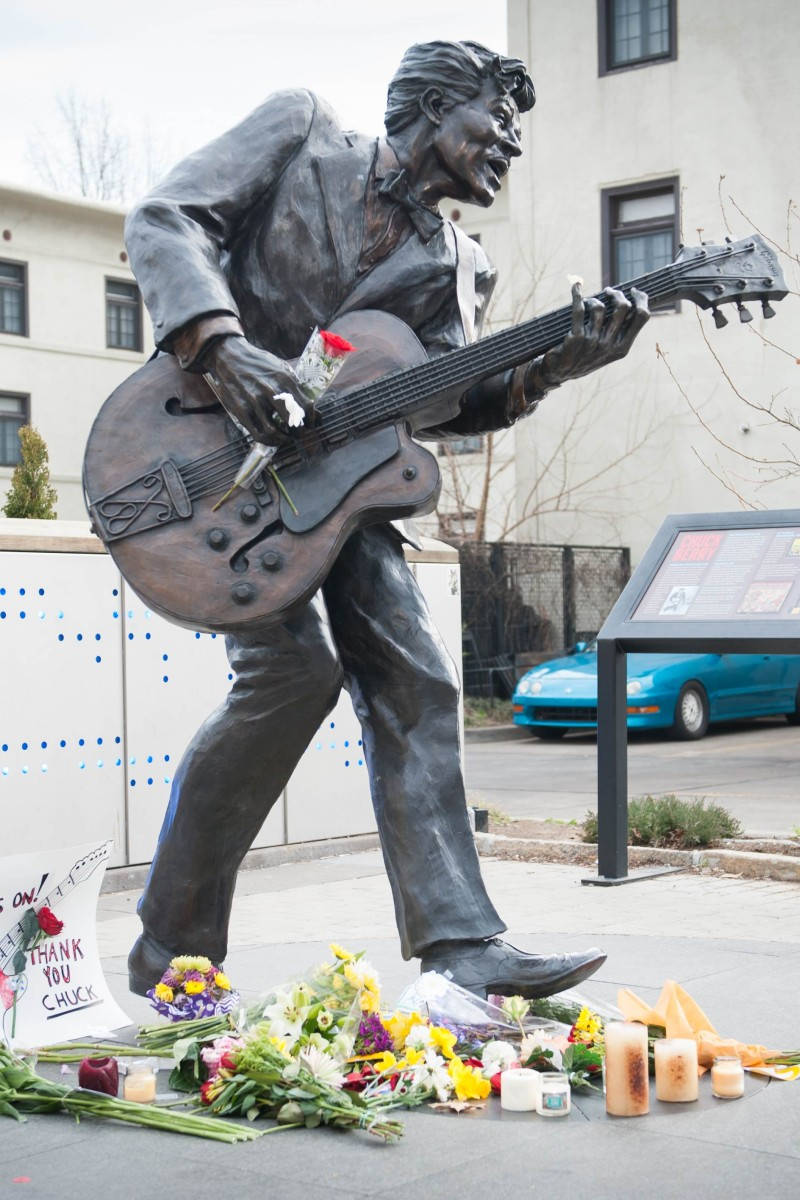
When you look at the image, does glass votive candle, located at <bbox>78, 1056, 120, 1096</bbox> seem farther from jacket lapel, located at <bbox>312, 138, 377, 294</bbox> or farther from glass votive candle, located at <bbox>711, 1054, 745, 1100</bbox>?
jacket lapel, located at <bbox>312, 138, 377, 294</bbox>

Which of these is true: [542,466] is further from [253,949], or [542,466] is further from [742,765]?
[253,949]

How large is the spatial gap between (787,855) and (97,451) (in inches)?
185

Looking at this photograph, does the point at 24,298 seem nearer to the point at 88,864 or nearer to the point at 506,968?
the point at 88,864

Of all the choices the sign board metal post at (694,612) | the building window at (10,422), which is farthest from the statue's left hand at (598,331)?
the building window at (10,422)

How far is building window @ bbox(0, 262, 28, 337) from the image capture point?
2791cm

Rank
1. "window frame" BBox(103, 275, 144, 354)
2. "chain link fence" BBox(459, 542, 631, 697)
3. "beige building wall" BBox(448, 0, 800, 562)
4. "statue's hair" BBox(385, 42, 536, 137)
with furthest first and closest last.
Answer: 1. "window frame" BBox(103, 275, 144, 354)
2. "chain link fence" BBox(459, 542, 631, 697)
3. "beige building wall" BBox(448, 0, 800, 562)
4. "statue's hair" BBox(385, 42, 536, 137)

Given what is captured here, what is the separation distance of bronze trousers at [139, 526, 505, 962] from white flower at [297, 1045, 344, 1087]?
50 centimetres

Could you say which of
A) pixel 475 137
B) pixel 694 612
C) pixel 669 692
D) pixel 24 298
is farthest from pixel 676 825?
pixel 24 298

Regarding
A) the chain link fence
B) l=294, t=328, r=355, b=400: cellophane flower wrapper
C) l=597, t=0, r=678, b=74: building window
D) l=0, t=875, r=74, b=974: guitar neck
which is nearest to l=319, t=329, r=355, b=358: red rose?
l=294, t=328, r=355, b=400: cellophane flower wrapper

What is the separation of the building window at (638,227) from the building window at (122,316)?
37.6ft

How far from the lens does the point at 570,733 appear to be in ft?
60.7

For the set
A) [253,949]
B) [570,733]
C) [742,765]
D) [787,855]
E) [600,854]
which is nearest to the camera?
[253,949]

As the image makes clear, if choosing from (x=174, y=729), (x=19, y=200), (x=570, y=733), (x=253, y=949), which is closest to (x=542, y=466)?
(x=570, y=733)

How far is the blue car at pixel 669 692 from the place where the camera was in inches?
630
